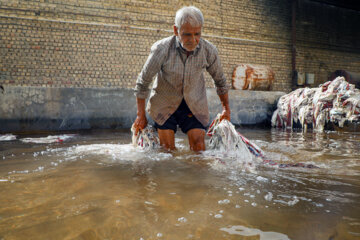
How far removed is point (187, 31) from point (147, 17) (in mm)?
6935

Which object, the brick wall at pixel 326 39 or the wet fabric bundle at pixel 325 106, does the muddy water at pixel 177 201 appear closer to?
the wet fabric bundle at pixel 325 106

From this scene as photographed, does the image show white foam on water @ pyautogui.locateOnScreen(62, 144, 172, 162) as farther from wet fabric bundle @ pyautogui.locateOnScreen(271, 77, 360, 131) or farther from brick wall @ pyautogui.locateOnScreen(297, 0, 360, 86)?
brick wall @ pyautogui.locateOnScreen(297, 0, 360, 86)

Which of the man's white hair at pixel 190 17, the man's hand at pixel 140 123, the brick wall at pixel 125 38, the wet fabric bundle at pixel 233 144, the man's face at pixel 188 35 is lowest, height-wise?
the wet fabric bundle at pixel 233 144

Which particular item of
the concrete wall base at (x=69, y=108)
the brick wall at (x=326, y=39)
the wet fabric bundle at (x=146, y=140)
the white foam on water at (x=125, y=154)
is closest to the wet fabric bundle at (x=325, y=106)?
the concrete wall base at (x=69, y=108)

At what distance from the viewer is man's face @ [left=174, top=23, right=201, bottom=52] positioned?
2.16m

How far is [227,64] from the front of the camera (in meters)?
9.60

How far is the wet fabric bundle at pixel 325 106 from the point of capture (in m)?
5.24

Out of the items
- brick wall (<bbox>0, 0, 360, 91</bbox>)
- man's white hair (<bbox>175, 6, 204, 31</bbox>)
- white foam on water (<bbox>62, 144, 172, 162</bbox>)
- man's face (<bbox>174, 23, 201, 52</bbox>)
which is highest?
brick wall (<bbox>0, 0, 360, 91</bbox>)

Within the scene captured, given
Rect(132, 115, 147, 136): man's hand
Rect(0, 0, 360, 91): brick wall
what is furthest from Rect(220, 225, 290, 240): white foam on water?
Rect(0, 0, 360, 91): brick wall

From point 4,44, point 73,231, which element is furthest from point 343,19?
point 73,231

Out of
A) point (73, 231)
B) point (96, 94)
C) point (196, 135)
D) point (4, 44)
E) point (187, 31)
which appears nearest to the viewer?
point (73, 231)

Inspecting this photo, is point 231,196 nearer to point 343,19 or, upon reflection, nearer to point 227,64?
point 227,64

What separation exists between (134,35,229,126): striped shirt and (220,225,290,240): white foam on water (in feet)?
5.84

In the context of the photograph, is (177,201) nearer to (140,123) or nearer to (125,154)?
(125,154)
